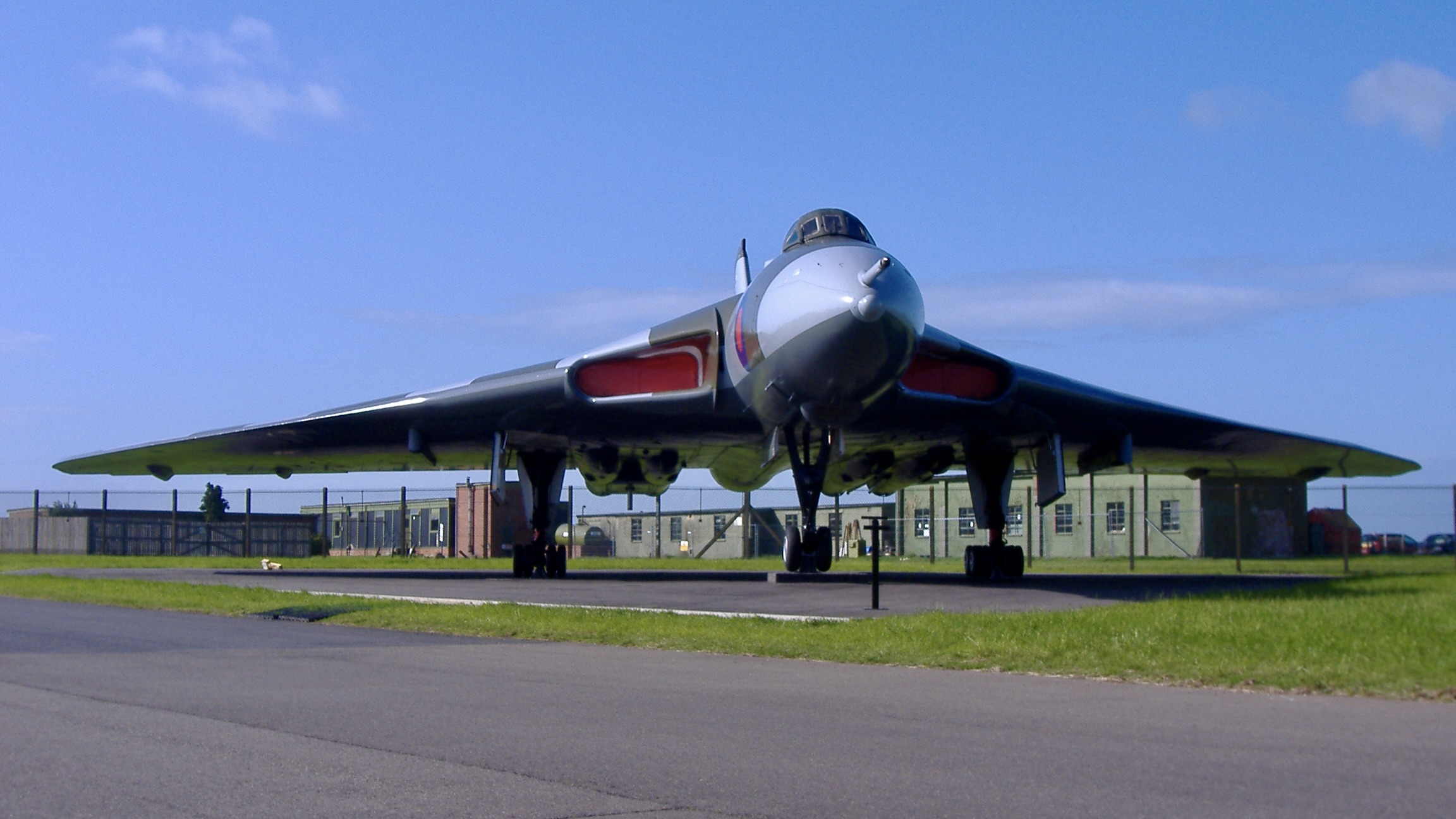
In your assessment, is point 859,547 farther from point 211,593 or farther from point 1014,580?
point 211,593

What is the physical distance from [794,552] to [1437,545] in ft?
62.1

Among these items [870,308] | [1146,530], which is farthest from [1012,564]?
[1146,530]

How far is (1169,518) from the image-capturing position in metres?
37.2

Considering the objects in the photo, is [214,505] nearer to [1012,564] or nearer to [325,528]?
[325,528]

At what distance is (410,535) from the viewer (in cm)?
4928

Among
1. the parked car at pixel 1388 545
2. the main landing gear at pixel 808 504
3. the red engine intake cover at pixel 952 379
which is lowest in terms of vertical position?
the parked car at pixel 1388 545

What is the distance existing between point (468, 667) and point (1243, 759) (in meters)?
5.19

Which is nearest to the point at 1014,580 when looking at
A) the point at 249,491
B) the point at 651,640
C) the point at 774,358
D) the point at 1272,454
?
the point at 774,358

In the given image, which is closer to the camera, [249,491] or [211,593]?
[211,593]

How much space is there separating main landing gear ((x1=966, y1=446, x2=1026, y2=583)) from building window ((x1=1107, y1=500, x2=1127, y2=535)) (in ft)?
57.5

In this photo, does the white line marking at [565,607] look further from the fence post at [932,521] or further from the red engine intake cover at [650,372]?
the fence post at [932,521]

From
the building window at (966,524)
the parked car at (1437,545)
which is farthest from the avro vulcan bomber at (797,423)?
the building window at (966,524)

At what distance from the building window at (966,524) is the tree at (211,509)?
79.4 feet

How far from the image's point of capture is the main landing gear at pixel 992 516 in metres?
20.1
